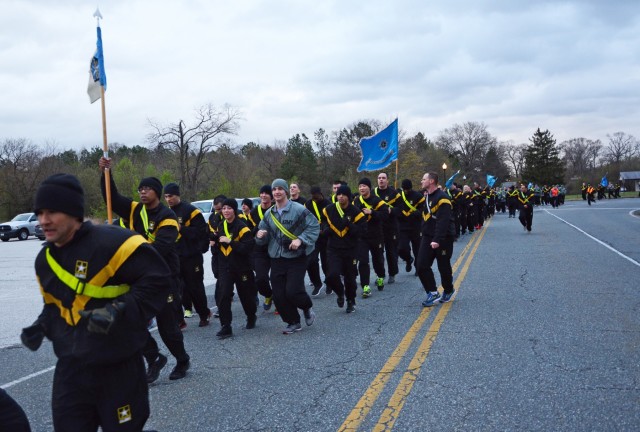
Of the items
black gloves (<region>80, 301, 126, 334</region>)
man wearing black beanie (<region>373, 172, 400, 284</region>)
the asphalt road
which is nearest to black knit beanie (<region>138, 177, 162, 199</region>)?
the asphalt road

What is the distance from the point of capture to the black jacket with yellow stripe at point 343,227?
29.4 ft

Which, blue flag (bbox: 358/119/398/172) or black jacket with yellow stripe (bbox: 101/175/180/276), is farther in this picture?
blue flag (bbox: 358/119/398/172)

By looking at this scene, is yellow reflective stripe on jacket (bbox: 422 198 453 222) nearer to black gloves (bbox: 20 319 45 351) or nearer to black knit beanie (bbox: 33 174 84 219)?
black knit beanie (bbox: 33 174 84 219)

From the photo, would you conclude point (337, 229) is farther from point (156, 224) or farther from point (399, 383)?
point (399, 383)

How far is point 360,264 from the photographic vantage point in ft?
33.1

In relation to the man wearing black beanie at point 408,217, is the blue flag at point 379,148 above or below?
above

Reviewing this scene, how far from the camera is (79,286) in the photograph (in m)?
2.92

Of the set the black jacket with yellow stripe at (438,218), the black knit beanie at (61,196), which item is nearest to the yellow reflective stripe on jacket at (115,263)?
the black knit beanie at (61,196)

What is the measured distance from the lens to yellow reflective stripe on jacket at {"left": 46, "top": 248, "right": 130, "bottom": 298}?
9.59 ft

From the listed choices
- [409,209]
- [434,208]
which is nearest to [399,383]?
[434,208]

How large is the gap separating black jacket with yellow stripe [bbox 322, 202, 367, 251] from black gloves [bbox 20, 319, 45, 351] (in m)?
6.11

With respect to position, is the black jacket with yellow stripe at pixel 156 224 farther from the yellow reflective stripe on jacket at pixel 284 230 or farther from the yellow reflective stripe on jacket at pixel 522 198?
the yellow reflective stripe on jacket at pixel 522 198

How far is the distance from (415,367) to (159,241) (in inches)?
113

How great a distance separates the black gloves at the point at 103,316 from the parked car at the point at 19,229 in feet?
107
